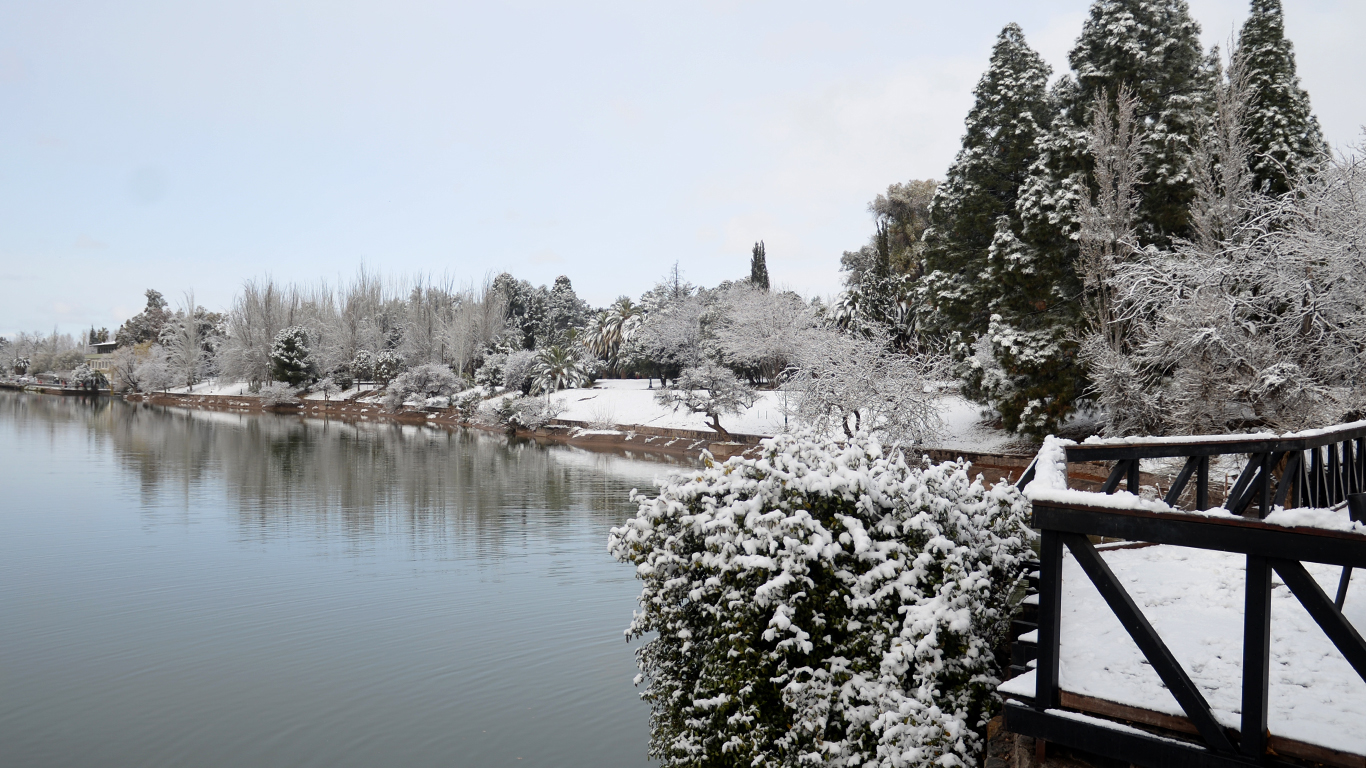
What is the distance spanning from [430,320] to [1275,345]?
46.5 m

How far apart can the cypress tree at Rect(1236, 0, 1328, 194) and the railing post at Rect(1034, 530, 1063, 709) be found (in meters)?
16.7

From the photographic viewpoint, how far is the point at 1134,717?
8.86 ft

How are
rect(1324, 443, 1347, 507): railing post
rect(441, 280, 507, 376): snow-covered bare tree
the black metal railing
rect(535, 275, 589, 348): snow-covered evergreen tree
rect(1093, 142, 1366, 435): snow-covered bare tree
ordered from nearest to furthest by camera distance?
the black metal railing
rect(1324, 443, 1347, 507): railing post
rect(1093, 142, 1366, 435): snow-covered bare tree
rect(441, 280, 507, 376): snow-covered bare tree
rect(535, 275, 589, 348): snow-covered evergreen tree

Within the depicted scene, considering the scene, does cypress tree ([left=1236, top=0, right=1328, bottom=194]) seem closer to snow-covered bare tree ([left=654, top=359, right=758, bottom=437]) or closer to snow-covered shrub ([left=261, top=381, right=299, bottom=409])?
snow-covered bare tree ([left=654, top=359, right=758, bottom=437])

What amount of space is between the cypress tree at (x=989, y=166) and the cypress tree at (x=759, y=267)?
1870 centimetres

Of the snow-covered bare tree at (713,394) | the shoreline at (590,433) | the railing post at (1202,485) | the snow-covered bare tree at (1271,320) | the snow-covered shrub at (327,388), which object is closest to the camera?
the railing post at (1202,485)

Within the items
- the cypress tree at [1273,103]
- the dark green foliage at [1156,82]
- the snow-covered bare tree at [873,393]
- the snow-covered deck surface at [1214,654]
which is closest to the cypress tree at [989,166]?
the dark green foliage at [1156,82]

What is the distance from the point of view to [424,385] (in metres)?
39.9

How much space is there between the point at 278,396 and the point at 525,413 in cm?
2200

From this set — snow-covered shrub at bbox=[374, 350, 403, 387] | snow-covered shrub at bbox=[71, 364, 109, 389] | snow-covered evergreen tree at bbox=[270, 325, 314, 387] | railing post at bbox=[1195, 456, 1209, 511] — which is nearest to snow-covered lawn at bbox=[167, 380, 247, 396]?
snow-covered evergreen tree at bbox=[270, 325, 314, 387]

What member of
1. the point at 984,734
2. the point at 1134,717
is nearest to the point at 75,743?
the point at 984,734

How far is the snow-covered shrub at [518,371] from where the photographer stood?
36.9 metres

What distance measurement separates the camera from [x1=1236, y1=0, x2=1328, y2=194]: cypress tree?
16109 millimetres

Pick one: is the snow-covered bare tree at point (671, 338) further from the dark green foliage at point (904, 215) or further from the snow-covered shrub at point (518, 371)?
the dark green foliage at point (904, 215)
